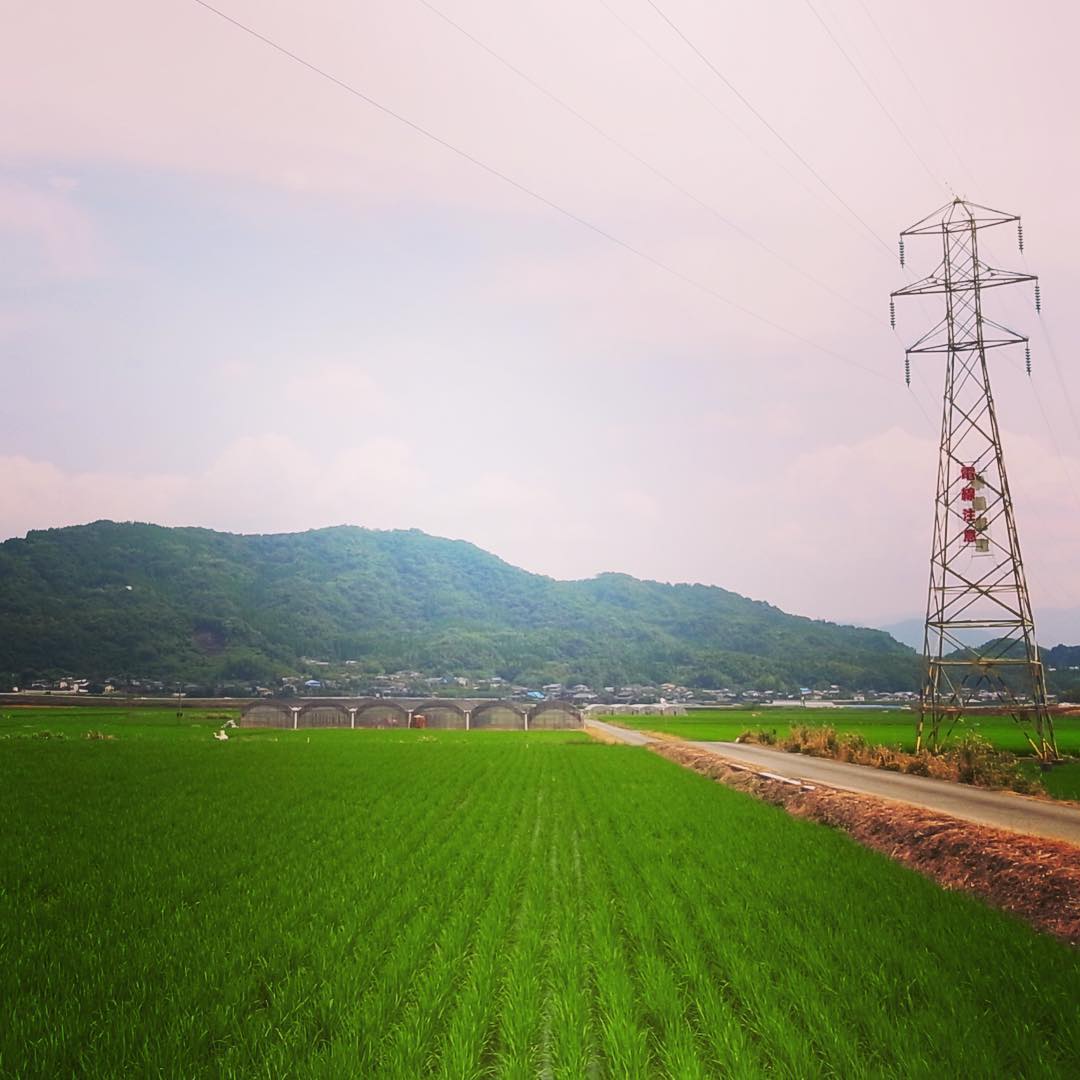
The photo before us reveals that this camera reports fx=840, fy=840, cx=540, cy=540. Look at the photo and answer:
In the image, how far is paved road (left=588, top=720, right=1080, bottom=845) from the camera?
1652 centimetres

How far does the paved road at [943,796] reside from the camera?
1652cm

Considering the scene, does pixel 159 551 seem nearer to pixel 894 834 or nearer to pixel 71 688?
pixel 71 688

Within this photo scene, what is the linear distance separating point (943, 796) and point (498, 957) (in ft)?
57.8

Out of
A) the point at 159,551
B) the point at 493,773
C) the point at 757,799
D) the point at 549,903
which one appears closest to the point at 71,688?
the point at 159,551

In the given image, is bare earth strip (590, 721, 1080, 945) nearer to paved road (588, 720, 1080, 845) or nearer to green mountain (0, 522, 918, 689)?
paved road (588, 720, 1080, 845)

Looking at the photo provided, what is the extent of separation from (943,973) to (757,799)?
609 inches

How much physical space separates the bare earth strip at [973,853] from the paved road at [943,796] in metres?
1.34

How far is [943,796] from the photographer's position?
21531mm

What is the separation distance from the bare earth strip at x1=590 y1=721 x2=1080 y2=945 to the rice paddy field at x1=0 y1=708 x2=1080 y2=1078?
29.5 inches

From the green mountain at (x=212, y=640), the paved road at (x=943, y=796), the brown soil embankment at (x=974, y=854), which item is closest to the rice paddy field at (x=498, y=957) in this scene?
the brown soil embankment at (x=974, y=854)

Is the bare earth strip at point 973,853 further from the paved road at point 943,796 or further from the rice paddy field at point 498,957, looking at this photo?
the paved road at point 943,796

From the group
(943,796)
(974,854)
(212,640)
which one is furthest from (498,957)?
(212,640)

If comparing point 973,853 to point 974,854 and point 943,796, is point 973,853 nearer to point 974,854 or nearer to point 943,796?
point 974,854

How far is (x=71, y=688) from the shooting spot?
111 metres
